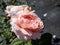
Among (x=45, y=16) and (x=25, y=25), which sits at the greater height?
(x=25, y=25)

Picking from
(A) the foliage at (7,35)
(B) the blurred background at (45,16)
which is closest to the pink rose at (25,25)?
(A) the foliage at (7,35)

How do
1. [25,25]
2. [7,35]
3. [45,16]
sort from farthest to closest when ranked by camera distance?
[45,16]
[7,35]
[25,25]

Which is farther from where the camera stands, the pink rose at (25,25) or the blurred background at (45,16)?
the blurred background at (45,16)

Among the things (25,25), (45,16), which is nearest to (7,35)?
(25,25)

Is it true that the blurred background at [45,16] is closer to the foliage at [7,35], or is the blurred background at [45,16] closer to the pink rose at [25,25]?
the foliage at [7,35]

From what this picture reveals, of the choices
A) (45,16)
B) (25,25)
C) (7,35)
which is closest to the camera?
(25,25)

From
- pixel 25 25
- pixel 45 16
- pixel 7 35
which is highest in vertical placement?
pixel 25 25

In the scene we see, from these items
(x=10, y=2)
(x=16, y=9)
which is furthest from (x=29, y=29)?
(x=10, y=2)

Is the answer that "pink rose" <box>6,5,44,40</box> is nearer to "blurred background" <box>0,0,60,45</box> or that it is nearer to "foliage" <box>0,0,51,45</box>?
"foliage" <box>0,0,51,45</box>

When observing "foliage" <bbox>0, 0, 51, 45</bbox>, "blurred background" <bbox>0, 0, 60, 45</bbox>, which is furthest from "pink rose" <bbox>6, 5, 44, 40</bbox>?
"blurred background" <bbox>0, 0, 60, 45</bbox>

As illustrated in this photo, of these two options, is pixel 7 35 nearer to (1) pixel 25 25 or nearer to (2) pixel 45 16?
(1) pixel 25 25

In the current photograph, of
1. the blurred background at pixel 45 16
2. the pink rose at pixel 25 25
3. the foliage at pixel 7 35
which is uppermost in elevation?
the pink rose at pixel 25 25
